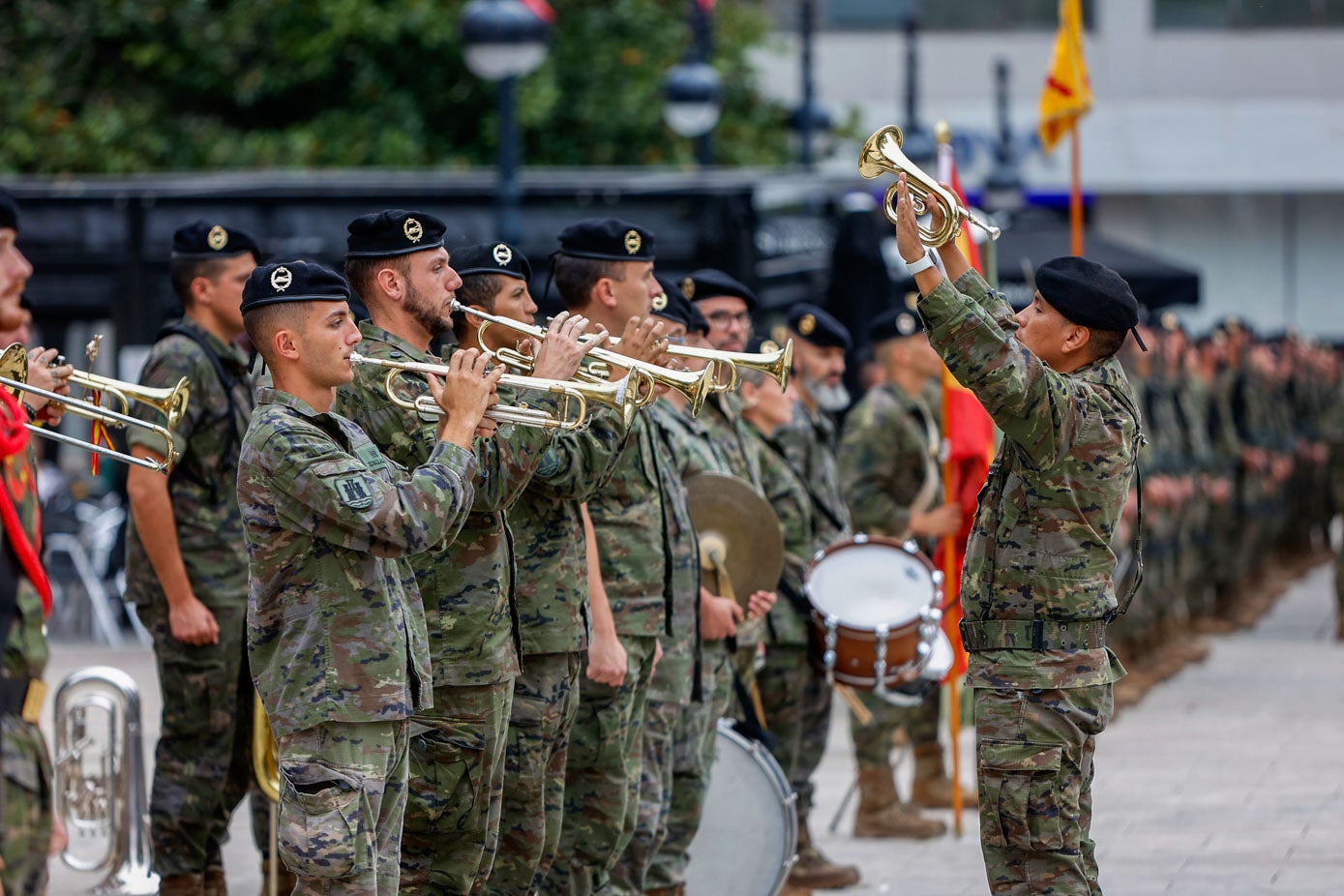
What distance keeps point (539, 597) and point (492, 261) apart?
3.32 feet

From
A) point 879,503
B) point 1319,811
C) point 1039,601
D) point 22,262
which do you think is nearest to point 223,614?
point 22,262

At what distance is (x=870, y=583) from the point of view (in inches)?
329

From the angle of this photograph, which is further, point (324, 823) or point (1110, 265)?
point (1110, 265)

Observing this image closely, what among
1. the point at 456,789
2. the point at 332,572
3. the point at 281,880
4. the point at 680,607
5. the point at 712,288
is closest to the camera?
the point at 332,572

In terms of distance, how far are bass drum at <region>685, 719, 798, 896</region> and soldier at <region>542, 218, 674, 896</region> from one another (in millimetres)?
760

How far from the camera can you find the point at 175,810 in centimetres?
734

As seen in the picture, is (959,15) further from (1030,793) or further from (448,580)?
(448,580)

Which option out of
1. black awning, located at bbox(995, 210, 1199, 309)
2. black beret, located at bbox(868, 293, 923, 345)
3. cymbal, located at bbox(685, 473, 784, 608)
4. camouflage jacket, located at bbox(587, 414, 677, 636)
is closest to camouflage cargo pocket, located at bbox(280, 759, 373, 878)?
camouflage jacket, located at bbox(587, 414, 677, 636)

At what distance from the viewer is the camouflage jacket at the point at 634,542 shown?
6754 millimetres

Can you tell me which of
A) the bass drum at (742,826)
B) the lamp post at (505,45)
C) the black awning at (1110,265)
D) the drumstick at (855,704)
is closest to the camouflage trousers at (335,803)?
the bass drum at (742,826)

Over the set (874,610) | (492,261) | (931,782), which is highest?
(492,261)

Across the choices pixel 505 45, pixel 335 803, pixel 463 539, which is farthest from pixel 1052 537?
pixel 505 45

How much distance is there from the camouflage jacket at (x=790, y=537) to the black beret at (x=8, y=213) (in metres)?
3.08

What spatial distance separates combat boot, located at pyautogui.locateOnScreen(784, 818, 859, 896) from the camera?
8.47m
